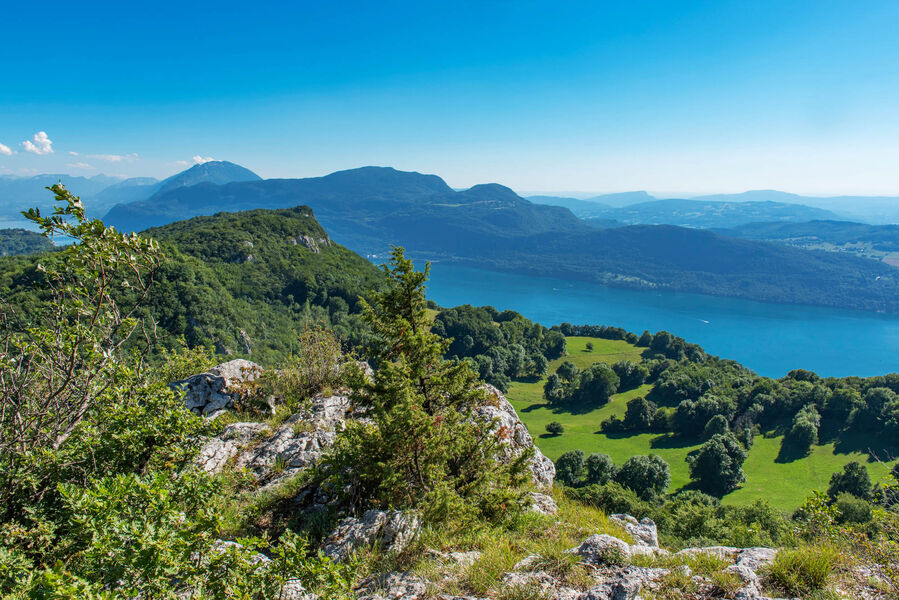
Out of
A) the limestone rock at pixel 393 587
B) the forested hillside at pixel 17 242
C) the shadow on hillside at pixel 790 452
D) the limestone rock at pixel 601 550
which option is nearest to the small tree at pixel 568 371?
the shadow on hillside at pixel 790 452

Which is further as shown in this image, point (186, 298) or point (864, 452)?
point (186, 298)

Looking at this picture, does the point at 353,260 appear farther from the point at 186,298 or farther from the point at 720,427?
the point at 720,427

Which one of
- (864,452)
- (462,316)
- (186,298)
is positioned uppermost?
(186,298)

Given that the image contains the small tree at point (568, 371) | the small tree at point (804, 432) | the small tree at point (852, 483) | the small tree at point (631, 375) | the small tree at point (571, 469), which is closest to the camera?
the small tree at point (852, 483)

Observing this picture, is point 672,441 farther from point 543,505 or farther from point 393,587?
point 393,587

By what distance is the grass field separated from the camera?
4012 cm

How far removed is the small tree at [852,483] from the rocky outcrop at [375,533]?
4593 centimetres

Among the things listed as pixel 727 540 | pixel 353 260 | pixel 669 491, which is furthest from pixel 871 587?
pixel 353 260

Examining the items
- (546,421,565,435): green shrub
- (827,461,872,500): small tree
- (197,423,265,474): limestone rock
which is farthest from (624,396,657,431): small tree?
(197,423,265,474): limestone rock

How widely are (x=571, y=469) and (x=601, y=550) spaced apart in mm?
36066

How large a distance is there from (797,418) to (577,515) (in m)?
61.5

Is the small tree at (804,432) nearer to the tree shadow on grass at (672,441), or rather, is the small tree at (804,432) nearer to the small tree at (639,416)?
the tree shadow on grass at (672,441)

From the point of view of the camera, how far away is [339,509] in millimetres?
6238

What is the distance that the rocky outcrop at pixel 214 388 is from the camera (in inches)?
395
